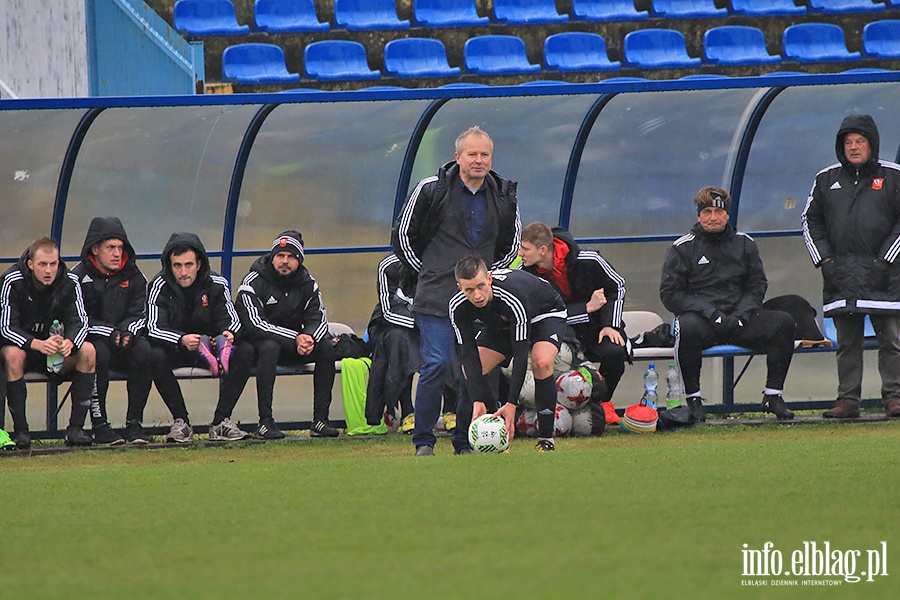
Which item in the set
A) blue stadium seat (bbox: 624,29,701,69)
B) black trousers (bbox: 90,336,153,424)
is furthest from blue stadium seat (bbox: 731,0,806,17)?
black trousers (bbox: 90,336,153,424)

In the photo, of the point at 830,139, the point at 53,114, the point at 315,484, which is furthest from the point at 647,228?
the point at 315,484

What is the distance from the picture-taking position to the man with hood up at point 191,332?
33.0ft

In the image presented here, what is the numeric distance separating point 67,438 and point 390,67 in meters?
9.73

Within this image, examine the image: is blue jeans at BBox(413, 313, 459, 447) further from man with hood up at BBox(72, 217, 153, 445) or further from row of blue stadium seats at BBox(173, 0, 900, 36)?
row of blue stadium seats at BBox(173, 0, 900, 36)

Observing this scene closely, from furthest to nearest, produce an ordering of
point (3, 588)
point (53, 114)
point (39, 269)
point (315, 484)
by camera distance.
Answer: point (53, 114) → point (39, 269) → point (315, 484) → point (3, 588)

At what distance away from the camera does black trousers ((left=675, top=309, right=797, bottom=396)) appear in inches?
398

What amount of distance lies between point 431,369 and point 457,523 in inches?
119

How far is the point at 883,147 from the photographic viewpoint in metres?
12.1

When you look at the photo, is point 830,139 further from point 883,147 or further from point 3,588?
point 3,588

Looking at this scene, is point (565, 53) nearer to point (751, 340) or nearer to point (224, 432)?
point (751, 340)

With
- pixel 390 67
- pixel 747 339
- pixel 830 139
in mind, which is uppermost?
pixel 390 67

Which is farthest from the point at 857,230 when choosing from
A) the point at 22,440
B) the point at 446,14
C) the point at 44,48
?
the point at 446,14

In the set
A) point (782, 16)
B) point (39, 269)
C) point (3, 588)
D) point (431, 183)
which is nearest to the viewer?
point (3, 588)

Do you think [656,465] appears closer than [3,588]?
No
